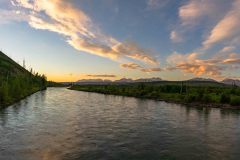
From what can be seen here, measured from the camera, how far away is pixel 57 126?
40.2m

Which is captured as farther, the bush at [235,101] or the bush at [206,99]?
the bush at [206,99]

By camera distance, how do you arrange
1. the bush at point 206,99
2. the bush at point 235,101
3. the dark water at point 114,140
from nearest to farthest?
the dark water at point 114,140, the bush at point 235,101, the bush at point 206,99

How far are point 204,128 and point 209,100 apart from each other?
44.0 m

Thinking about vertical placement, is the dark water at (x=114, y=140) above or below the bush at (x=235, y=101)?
below

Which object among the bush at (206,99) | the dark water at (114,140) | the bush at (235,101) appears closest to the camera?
the dark water at (114,140)

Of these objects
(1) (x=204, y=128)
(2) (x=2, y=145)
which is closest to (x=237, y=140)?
(1) (x=204, y=128)

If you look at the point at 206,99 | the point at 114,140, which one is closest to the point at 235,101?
the point at 206,99

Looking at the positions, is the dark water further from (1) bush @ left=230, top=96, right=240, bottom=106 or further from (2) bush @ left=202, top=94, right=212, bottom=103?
(2) bush @ left=202, top=94, right=212, bottom=103

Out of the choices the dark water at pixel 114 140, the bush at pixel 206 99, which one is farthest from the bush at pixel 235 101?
the dark water at pixel 114 140

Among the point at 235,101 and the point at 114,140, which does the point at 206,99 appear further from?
the point at 114,140

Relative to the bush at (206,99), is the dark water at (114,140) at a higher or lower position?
lower

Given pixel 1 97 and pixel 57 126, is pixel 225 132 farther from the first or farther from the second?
pixel 1 97

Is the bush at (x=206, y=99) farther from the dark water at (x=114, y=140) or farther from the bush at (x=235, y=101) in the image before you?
the dark water at (x=114, y=140)

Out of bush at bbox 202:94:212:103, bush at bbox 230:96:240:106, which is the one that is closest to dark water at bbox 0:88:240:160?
bush at bbox 230:96:240:106
